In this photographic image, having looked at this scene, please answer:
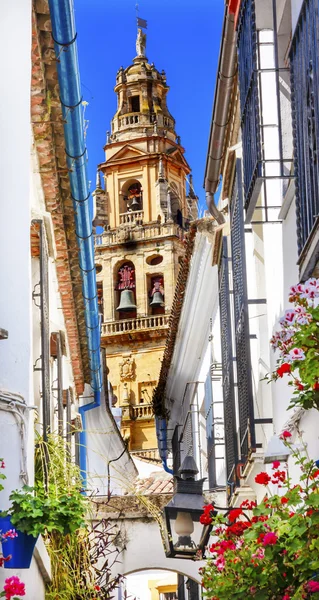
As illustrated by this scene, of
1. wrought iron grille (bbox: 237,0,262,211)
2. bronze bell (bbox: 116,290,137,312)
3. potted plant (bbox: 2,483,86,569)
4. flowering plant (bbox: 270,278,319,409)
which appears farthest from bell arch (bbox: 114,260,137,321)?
flowering plant (bbox: 270,278,319,409)

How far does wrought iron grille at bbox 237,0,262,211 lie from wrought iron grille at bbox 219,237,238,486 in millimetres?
3513

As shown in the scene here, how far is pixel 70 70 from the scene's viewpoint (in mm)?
9281

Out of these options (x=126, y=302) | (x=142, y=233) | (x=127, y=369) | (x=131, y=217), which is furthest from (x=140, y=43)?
(x=127, y=369)

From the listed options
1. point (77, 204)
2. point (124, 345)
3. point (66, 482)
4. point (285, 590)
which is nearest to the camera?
point (285, 590)

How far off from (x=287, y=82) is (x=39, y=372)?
3.47 meters

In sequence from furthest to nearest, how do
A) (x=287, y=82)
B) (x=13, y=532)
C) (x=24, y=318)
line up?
(x=287, y=82) < (x=24, y=318) < (x=13, y=532)

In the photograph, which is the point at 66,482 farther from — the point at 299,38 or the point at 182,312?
the point at 182,312

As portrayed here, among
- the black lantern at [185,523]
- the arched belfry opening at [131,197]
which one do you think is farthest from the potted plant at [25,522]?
the arched belfry opening at [131,197]

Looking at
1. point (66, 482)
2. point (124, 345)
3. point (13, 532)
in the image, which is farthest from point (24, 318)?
point (124, 345)

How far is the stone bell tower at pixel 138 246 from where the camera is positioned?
58.8 metres

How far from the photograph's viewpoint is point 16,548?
723cm

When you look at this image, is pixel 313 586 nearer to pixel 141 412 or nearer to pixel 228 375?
pixel 228 375

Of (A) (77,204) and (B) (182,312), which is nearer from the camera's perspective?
(A) (77,204)

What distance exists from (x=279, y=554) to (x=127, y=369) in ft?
176
